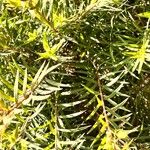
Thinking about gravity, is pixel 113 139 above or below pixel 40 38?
below

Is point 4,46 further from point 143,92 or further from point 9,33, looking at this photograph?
point 143,92

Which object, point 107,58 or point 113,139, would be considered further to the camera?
point 107,58

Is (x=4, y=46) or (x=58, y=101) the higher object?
(x=4, y=46)

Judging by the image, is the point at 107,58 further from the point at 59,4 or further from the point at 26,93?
the point at 26,93

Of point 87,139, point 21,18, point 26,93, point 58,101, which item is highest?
point 21,18

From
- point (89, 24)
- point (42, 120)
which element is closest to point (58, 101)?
point (42, 120)

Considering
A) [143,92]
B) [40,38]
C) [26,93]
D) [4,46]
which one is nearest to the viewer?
[26,93]

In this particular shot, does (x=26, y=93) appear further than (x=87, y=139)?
No

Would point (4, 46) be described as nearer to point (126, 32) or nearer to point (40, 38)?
point (40, 38)

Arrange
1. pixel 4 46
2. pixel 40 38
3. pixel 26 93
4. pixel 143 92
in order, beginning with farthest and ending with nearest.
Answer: pixel 143 92
pixel 40 38
pixel 4 46
pixel 26 93
